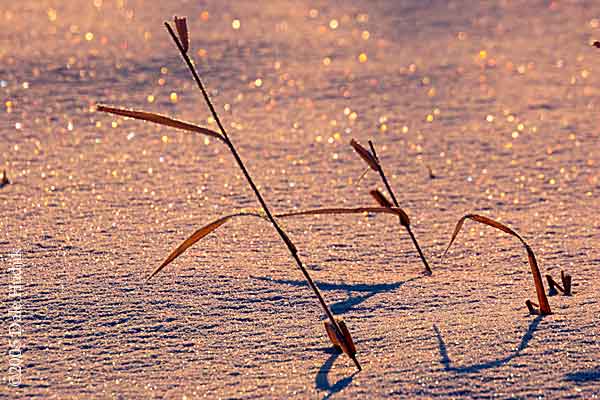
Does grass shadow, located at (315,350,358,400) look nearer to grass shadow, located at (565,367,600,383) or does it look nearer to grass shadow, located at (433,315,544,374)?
grass shadow, located at (433,315,544,374)

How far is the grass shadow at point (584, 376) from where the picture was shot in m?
1.23

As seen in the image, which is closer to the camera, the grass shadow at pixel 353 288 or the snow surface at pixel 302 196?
the snow surface at pixel 302 196

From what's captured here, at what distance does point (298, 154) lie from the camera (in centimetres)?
244

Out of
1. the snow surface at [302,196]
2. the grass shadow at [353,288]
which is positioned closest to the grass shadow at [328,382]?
the snow surface at [302,196]

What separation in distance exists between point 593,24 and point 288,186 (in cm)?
196

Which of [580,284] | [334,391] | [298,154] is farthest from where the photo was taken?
[298,154]

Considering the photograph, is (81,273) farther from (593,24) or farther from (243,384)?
(593,24)

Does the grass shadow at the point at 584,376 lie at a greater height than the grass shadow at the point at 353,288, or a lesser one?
greater

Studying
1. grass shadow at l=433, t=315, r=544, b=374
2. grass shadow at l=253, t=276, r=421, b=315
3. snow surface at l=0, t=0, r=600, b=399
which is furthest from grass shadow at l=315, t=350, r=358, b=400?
grass shadow at l=253, t=276, r=421, b=315

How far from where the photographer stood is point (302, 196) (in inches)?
83.4

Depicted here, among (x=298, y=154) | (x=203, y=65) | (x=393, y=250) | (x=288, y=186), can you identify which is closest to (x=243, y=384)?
(x=393, y=250)

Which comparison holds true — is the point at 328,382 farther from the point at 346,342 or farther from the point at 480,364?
the point at 480,364

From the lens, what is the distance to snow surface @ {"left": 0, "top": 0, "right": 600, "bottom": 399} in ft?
4.31

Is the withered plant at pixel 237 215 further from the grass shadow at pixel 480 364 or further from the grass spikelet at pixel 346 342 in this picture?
the grass shadow at pixel 480 364
